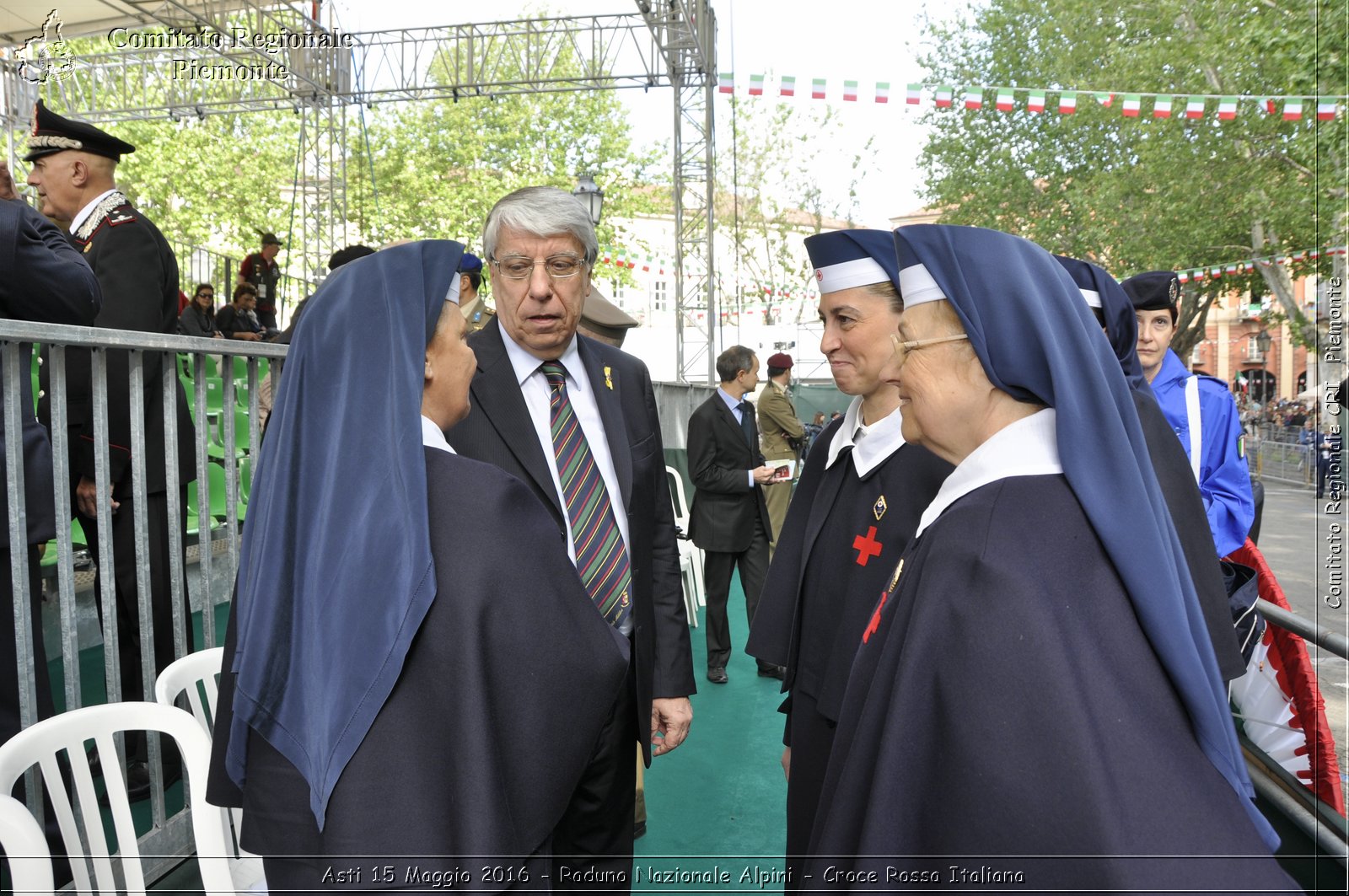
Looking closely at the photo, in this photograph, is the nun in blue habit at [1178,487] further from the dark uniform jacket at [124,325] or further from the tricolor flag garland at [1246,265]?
the tricolor flag garland at [1246,265]

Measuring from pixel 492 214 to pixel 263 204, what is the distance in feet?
94.4

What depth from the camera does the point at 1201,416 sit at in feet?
12.6

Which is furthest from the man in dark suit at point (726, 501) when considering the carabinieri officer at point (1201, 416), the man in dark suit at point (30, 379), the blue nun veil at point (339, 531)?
the blue nun veil at point (339, 531)

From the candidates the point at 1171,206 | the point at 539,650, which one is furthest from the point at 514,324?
the point at 1171,206

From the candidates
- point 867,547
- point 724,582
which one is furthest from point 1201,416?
point 724,582

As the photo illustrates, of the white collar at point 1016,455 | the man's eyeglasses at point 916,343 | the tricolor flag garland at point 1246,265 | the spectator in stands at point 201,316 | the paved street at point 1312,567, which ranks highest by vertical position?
the tricolor flag garland at point 1246,265

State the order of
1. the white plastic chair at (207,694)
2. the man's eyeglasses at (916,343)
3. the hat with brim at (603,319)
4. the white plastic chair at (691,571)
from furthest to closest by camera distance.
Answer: the white plastic chair at (691,571), the hat with brim at (603,319), the white plastic chair at (207,694), the man's eyeglasses at (916,343)

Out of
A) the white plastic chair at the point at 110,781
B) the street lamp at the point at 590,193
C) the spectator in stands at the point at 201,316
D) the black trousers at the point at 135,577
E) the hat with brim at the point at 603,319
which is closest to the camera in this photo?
the white plastic chair at the point at 110,781

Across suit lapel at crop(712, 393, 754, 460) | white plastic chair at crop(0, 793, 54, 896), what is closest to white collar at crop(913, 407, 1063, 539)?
white plastic chair at crop(0, 793, 54, 896)

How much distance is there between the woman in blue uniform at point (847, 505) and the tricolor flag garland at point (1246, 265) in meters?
18.0

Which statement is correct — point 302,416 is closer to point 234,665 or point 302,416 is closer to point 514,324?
point 234,665

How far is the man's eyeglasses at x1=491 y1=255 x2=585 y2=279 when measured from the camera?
2566 mm

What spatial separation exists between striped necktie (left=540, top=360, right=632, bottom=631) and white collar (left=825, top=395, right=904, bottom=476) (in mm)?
667

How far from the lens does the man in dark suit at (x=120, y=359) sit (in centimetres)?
327
